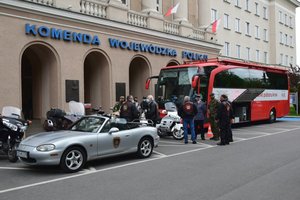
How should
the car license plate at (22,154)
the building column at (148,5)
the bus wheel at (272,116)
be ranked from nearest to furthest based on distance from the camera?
1. the car license plate at (22,154)
2. the bus wheel at (272,116)
3. the building column at (148,5)

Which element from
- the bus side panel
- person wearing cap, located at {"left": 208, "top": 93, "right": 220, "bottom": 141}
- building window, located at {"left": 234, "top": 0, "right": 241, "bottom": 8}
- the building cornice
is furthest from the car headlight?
building window, located at {"left": 234, "top": 0, "right": 241, "bottom": 8}

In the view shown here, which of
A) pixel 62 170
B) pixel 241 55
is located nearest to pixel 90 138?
pixel 62 170

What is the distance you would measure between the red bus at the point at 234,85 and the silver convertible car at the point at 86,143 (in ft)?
22.0

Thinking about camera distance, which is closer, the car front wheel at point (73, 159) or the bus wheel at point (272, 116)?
the car front wheel at point (73, 159)

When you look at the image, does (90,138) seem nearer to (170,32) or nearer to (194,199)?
(194,199)

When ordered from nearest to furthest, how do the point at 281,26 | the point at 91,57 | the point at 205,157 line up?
the point at 205,157 < the point at 91,57 < the point at 281,26

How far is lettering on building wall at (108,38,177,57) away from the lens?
68.9 feet

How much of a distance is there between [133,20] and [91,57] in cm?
350

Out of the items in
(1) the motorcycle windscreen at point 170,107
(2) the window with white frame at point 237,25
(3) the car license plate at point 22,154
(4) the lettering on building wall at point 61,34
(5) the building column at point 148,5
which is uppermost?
(2) the window with white frame at point 237,25

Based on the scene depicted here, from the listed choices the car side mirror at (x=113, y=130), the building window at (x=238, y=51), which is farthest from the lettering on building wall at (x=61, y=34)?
the building window at (x=238, y=51)

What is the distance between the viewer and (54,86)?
18.3 metres

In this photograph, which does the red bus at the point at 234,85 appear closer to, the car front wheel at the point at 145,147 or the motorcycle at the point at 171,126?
the motorcycle at the point at 171,126

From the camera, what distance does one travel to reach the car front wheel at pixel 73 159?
852cm

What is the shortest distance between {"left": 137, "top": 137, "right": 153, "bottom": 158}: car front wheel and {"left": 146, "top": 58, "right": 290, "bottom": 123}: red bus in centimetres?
629
